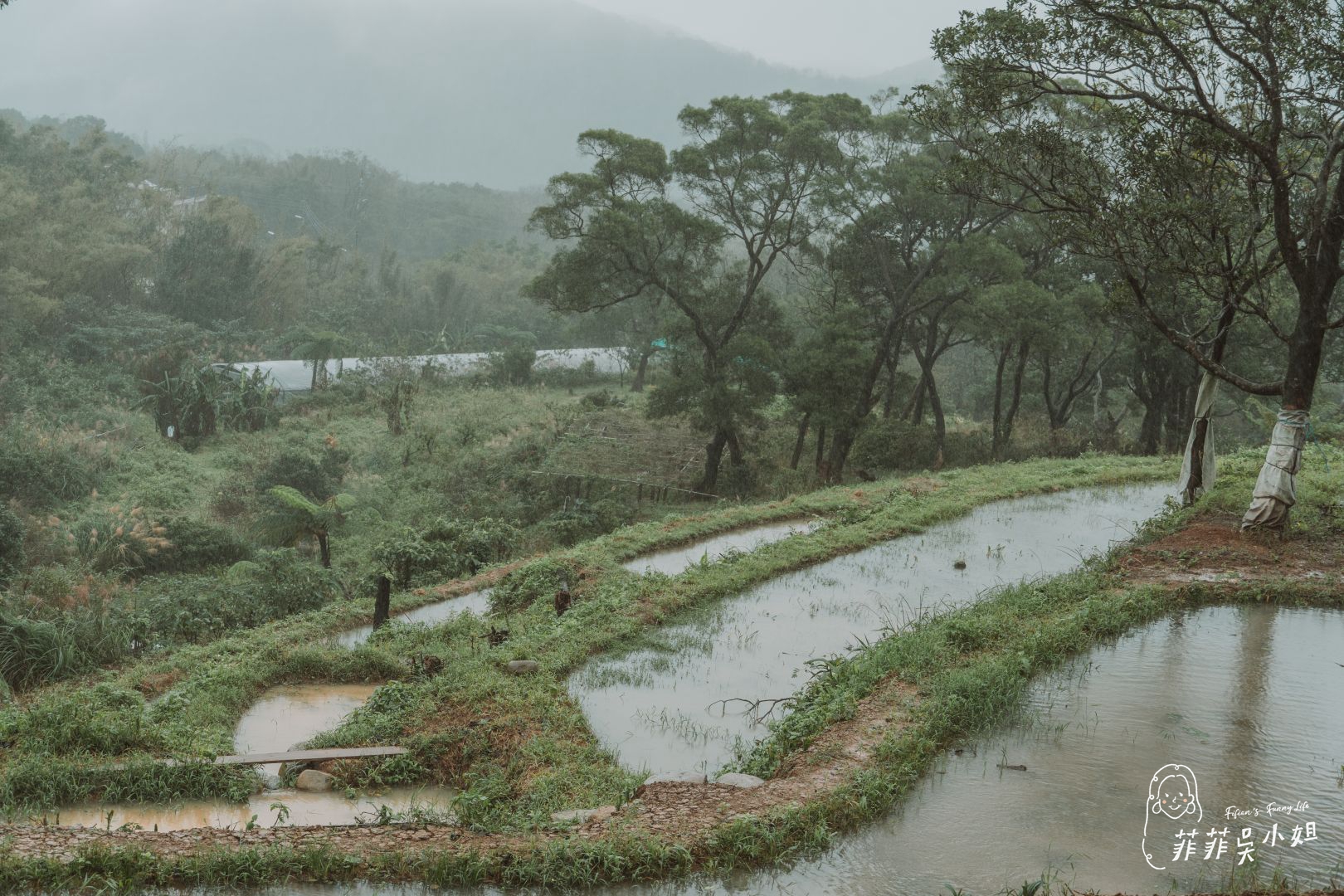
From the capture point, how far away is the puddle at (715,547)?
41.4ft

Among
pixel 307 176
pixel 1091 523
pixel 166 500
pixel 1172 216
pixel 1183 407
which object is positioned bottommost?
pixel 166 500

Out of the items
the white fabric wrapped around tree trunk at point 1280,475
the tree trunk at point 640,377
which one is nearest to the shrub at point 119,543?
the white fabric wrapped around tree trunk at point 1280,475

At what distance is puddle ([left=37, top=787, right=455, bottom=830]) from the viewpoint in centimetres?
588

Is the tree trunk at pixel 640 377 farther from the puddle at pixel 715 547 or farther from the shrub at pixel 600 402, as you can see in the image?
the puddle at pixel 715 547

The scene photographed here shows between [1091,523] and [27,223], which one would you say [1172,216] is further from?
[27,223]

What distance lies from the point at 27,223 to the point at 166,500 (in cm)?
1738

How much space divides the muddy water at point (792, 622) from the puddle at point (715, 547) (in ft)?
4.67

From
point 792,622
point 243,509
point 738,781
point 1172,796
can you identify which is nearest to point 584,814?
point 738,781

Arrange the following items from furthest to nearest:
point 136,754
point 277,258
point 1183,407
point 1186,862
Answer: point 277,258, point 1183,407, point 136,754, point 1186,862

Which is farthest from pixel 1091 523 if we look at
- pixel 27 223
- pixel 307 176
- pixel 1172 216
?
pixel 307 176

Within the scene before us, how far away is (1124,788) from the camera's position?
19.5ft

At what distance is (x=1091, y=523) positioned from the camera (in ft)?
46.4

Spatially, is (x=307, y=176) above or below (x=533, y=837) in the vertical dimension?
above

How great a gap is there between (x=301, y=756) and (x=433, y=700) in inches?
47.5
